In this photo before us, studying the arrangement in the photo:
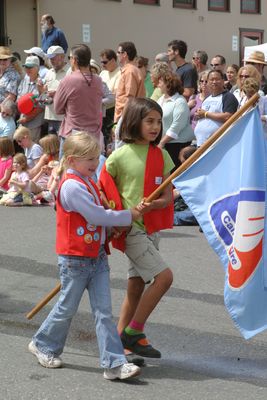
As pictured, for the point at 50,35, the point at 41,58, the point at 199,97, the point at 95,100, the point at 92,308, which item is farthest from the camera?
the point at 50,35

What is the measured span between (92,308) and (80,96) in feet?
19.4

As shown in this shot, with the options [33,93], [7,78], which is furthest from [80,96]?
[7,78]

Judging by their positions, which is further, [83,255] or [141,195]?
[141,195]

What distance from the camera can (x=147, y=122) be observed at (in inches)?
235

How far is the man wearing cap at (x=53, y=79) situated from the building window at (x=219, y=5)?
14.2 m

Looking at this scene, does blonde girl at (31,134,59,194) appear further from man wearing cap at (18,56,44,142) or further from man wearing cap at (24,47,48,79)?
man wearing cap at (24,47,48,79)

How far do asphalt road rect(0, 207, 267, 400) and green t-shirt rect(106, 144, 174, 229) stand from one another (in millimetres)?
925

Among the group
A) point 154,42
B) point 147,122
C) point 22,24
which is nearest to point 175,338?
point 147,122

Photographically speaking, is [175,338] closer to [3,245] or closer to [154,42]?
[3,245]

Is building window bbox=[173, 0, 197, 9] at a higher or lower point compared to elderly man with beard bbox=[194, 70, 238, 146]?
higher

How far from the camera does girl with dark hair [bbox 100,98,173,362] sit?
19.4 feet

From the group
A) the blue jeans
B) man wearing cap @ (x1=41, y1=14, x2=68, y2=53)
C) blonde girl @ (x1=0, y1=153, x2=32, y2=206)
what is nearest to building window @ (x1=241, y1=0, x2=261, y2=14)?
man wearing cap @ (x1=41, y1=14, x2=68, y2=53)

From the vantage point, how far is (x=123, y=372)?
555cm

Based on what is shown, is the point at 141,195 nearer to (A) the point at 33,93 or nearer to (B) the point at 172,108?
(B) the point at 172,108
